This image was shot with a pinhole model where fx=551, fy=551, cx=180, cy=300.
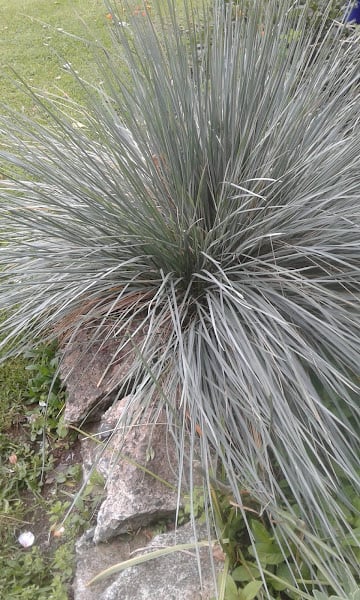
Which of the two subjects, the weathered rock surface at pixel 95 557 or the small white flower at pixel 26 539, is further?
the small white flower at pixel 26 539

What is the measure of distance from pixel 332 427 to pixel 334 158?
2.62 feet

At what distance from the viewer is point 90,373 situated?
1.79 meters

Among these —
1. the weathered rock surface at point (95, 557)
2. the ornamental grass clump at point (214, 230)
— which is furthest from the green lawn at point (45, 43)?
the weathered rock surface at point (95, 557)

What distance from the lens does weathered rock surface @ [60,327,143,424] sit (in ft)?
5.66

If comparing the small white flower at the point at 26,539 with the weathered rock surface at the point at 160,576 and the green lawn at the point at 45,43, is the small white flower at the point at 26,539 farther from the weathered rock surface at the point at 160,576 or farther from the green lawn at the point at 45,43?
the green lawn at the point at 45,43

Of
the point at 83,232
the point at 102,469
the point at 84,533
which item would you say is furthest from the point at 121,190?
the point at 84,533

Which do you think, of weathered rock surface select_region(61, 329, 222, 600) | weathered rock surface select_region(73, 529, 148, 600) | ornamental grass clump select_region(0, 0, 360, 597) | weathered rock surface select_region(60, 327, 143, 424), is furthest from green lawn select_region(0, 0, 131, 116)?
weathered rock surface select_region(73, 529, 148, 600)

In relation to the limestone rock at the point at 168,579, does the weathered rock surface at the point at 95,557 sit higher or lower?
lower

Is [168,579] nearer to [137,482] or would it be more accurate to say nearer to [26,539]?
[137,482]

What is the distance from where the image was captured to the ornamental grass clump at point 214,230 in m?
1.42

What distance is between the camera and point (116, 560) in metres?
1.44

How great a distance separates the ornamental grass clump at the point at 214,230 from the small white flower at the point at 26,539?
1.59ft

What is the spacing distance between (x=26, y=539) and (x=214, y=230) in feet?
3.39

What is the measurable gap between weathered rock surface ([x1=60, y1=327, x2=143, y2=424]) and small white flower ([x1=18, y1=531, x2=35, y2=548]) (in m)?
0.34
